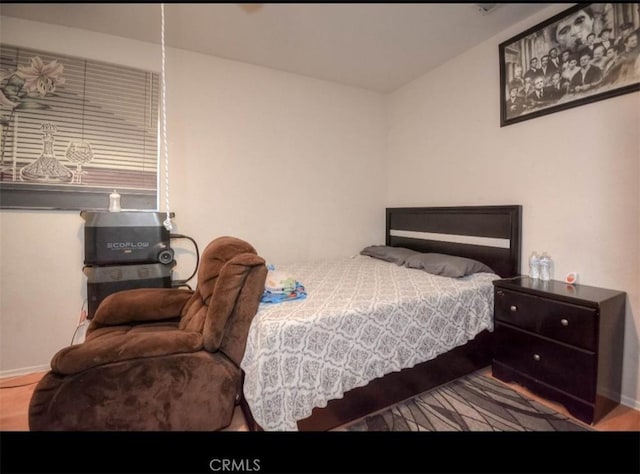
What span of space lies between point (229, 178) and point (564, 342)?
2698mm

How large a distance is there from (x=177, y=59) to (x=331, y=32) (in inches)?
53.0

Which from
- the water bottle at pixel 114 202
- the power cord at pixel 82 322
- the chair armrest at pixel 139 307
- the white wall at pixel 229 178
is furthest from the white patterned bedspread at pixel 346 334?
the water bottle at pixel 114 202

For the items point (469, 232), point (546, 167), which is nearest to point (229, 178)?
point (469, 232)

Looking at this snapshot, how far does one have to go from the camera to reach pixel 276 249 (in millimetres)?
2793

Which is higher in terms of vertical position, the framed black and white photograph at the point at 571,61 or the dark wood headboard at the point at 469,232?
the framed black and white photograph at the point at 571,61

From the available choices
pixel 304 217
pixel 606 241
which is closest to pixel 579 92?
pixel 606 241

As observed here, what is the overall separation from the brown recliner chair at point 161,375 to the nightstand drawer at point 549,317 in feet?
5.18

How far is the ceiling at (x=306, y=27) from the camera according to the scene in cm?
185

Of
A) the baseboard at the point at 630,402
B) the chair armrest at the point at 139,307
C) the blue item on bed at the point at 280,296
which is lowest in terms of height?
the baseboard at the point at 630,402

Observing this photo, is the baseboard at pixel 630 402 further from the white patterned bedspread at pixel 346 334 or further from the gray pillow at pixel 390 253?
the gray pillow at pixel 390 253

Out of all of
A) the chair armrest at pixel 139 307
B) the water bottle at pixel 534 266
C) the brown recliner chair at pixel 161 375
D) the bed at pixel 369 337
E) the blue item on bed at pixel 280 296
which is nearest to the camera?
the brown recliner chair at pixel 161 375

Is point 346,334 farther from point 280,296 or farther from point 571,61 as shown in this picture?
point 571,61

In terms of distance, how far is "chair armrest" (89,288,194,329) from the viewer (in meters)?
1.65
